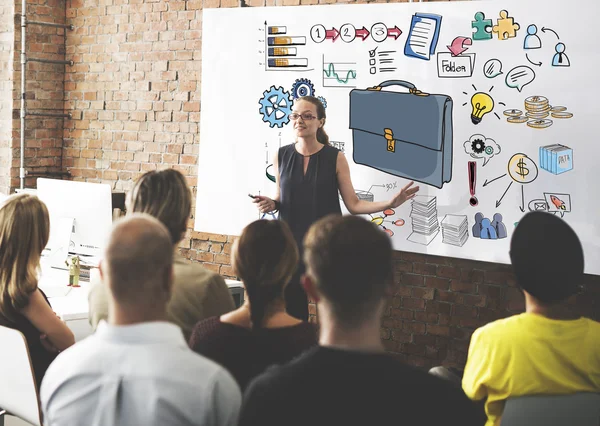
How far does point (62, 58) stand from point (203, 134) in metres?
1.88

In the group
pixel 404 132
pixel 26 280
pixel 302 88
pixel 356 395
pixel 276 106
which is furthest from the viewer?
pixel 276 106

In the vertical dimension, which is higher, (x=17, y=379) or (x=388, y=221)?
(x=388, y=221)

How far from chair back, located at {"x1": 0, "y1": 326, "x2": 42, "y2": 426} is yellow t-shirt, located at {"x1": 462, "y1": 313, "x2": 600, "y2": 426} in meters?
1.57

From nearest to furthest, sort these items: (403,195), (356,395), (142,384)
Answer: (356,395)
(142,384)
(403,195)

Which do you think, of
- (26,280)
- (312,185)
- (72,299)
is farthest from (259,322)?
(312,185)

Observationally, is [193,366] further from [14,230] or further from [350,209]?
[350,209]

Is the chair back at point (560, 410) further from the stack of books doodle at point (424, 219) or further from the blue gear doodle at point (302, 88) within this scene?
the blue gear doodle at point (302, 88)

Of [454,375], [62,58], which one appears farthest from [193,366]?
[62,58]

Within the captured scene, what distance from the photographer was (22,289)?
2645 millimetres

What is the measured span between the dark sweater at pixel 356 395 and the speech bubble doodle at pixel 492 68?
2.90m

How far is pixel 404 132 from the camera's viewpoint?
4258 mm

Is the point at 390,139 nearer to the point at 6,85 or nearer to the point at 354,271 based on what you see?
the point at 354,271

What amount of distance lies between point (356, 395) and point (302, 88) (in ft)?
11.5

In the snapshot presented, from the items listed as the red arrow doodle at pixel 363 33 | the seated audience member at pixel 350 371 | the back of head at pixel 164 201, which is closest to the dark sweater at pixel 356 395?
the seated audience member at pixel 350 371
